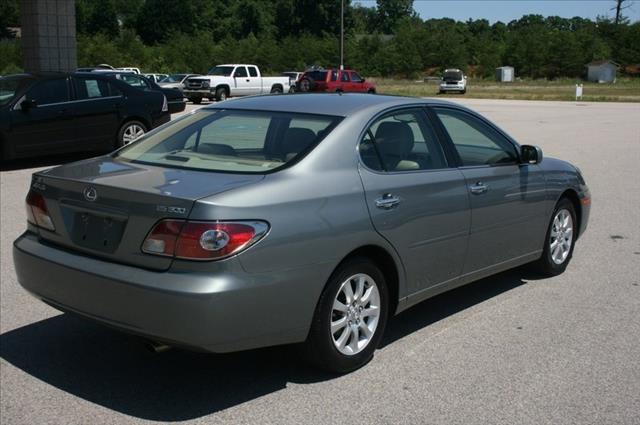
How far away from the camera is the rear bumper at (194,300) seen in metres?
3.59

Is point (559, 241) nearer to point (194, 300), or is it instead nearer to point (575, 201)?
point (575, 201)

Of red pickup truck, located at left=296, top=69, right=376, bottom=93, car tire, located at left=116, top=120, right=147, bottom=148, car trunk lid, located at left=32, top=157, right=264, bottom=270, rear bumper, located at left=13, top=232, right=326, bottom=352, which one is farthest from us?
red pickup truck, located at left=296, top=69, right=376, bottom=93

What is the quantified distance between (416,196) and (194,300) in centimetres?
168

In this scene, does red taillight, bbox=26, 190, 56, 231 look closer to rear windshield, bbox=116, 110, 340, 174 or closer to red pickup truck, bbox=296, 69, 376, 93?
rear windshield, bbox=116, 110, 340, 174

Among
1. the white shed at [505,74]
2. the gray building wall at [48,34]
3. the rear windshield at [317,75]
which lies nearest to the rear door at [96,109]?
the gray building wall at [48,34]

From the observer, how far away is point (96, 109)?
13453mm

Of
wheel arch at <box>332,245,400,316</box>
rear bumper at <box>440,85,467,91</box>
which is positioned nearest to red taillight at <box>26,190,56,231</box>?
wheel arch at <box>332,245,400,316</box>

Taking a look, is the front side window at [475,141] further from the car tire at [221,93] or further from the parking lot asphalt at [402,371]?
the car tire at [221,93]

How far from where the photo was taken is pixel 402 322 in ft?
17.5

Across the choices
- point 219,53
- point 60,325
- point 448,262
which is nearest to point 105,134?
point 60,325

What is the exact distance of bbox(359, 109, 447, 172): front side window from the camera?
460 cm

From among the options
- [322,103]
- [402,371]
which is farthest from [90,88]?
[402,371]

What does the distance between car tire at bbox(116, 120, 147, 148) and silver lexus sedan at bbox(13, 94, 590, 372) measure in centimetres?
892

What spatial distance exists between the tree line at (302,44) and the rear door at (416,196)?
5102 cm
